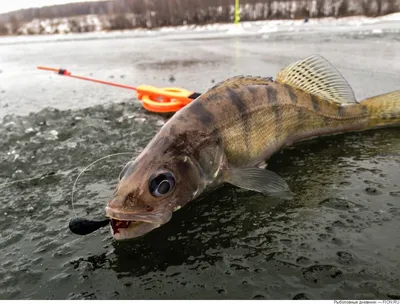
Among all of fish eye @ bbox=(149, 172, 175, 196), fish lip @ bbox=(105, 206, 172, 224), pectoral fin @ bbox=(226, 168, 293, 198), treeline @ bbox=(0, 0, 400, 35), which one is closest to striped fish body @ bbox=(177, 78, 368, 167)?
pectoral fin @ bbox=(226, 168, 293, 198)

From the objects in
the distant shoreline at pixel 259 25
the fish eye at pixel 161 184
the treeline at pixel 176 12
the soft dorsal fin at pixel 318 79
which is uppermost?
the treeline at pixel 176 12

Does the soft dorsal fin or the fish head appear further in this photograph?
the soft dorsal fin

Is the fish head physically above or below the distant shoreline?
below

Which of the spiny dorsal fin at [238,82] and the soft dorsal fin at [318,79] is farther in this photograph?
the soft dorsal fin at [318,79]

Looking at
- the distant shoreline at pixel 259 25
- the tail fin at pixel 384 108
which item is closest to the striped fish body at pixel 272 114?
the tail fin at pixel 384 108

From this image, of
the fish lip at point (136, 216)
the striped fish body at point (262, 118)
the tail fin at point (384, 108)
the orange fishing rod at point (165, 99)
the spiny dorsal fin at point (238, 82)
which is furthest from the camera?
the orange fishing rod at point (165, 99)

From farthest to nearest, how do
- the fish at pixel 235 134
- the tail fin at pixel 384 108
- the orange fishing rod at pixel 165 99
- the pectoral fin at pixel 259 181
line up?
the orange fishing rod at pixel 165 99 < the tail fin at pixel 384 108 < the pectoral fin at pixel 259 181 < the fish at pixel 235 134

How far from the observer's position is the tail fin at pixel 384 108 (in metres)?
3.77

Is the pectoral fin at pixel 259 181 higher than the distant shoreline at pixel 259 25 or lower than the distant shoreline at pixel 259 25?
lower

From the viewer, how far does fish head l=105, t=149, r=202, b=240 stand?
213 centimetres

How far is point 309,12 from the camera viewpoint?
27938 mm

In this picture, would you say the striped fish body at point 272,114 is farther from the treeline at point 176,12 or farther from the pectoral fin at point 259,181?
the treeline at point 176,12

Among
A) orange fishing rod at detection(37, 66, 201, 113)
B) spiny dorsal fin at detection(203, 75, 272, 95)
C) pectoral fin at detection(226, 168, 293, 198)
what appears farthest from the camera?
orange fishing rod at detection(37, 66, 201, 113)

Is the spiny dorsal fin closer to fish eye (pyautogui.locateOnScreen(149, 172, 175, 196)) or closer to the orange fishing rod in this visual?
fish eye (pyautogui.locateOnScreen(149, 172, 175, 196))
